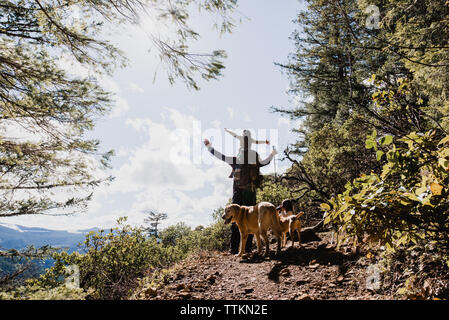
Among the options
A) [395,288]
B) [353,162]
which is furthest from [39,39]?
[353,162]

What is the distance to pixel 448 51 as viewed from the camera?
5223mm

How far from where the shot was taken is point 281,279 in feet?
12.0

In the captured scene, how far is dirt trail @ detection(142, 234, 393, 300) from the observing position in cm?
297

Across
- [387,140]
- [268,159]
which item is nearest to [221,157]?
[268,159]

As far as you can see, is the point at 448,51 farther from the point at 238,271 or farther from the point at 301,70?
the point at 301,70

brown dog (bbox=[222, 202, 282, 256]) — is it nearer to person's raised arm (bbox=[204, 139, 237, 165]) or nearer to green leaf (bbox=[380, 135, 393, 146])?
person's raised arm (bbox=[204, 139, 237, 165])

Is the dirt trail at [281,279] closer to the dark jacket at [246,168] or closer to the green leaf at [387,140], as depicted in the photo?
the green leaf at [387,140]

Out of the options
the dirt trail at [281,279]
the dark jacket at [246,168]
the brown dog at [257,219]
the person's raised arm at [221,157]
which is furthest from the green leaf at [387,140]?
the person's raised arm at [221,157]

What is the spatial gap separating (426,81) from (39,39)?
1024cm

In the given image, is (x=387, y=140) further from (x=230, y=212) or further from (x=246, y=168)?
(x=246, y=168)

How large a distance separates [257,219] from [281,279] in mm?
1900

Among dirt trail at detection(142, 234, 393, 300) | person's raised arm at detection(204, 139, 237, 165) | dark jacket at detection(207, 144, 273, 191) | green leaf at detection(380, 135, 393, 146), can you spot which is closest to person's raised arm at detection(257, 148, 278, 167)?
dark jacket at detection(207, 144, 273, 191)

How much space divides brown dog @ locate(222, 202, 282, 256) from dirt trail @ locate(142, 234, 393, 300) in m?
0.59

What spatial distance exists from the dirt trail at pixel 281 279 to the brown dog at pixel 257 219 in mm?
591
